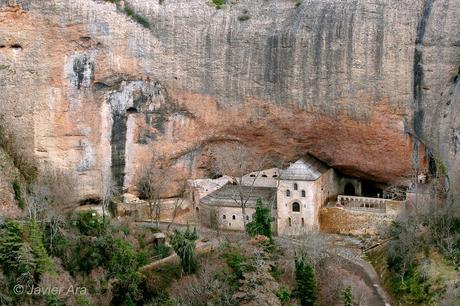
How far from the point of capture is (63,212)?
137 ft

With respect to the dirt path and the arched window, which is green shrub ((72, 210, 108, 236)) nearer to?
the dirt path

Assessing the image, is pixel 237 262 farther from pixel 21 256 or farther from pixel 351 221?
pixel 351 221

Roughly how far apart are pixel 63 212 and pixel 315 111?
12379 mm

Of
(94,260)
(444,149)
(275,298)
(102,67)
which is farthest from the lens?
(102,67)

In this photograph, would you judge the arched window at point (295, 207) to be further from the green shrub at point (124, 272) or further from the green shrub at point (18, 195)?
the green shrub at point (18, 195)

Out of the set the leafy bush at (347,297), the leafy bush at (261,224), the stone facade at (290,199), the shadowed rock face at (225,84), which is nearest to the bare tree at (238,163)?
the stone facade at (290,199)

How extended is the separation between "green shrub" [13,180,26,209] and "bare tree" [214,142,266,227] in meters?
9.68

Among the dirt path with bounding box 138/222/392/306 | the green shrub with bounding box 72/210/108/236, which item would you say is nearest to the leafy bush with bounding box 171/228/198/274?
the green shrub with bounding box 72/210/108/236

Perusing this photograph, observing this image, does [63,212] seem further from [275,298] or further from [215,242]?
[275,298]

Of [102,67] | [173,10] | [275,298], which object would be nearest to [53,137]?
[102,67]

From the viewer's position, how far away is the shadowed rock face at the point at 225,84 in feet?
134

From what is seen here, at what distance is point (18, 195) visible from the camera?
42.2 meters

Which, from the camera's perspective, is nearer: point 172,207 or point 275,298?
point 275,298

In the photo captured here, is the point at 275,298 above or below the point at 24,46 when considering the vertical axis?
below
